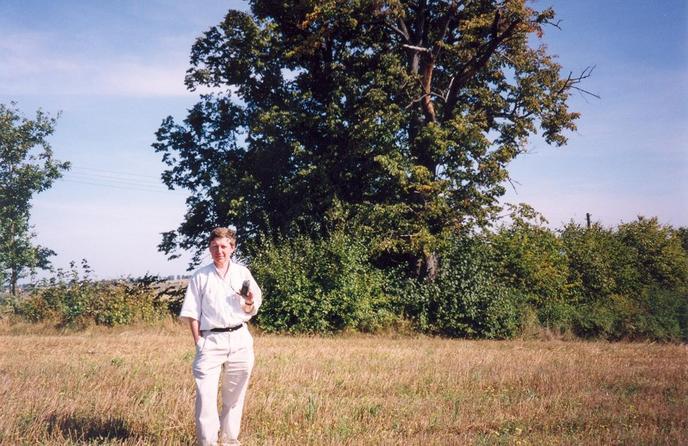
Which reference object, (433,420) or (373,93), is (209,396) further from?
(373,93)

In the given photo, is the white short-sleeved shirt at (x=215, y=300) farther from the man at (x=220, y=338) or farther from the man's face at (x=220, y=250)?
the man's face at (x=220, y=250)

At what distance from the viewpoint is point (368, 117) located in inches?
802

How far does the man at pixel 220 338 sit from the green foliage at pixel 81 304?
13.5 meters

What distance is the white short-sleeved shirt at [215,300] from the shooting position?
5.53m

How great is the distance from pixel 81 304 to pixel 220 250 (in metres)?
14.1

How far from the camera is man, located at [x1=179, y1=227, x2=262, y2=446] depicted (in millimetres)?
5375

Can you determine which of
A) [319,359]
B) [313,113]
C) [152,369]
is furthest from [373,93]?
[152,369]

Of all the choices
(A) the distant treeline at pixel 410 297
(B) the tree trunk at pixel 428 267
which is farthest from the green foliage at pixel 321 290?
(B) the tree trunk at pixel 428 267

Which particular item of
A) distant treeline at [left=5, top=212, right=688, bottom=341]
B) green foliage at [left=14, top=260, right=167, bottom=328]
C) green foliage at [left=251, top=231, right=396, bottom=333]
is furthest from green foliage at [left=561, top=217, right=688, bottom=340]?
green foliage at [left=14, top=260, right=167, bottom=328]

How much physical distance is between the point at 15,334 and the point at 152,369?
9.93 metres

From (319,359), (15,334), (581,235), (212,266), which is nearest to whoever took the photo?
(212,266)

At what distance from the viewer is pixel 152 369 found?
9.50 m

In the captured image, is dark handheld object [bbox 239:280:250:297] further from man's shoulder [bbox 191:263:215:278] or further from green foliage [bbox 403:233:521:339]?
green foliage [bbox 403:233:521:339]

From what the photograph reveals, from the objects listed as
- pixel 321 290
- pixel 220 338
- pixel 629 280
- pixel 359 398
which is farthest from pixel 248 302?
pixel 629 280
